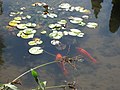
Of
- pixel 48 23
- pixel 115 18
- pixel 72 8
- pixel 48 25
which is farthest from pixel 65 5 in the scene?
pixel 115 18

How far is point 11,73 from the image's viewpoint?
510 centimetres

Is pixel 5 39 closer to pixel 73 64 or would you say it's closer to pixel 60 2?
pixel 73 64

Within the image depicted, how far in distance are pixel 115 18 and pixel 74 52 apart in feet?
6.96

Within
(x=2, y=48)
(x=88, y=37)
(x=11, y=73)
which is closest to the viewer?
(x=11, y=73)

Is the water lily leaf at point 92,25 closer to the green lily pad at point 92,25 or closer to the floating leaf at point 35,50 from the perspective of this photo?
the green lily pad at point 92,25

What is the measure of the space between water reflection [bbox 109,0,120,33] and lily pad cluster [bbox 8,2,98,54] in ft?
1.44

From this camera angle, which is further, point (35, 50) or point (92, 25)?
point (92, 25)

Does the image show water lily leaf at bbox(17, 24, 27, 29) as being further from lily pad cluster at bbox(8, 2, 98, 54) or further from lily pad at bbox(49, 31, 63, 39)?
lily pad at bbox(49, 31, 63, 39)

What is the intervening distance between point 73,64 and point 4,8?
303 centimetres

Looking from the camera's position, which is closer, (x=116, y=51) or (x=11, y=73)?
(x=11, y=73)

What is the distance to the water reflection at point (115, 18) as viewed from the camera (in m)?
6.67

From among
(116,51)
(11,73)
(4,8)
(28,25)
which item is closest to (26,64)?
(11,73)

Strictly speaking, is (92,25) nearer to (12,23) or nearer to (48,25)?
(48,25)

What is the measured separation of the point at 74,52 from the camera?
5.60m
